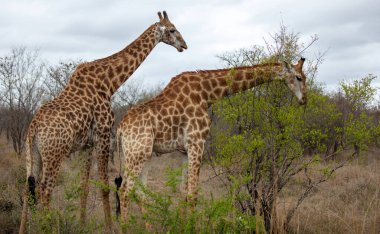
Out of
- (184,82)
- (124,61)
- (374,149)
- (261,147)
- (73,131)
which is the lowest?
(374,149)

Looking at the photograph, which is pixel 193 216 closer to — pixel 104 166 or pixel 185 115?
pixel 185 115

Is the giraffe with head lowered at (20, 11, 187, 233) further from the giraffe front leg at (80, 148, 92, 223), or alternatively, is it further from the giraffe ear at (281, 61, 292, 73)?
the giraffe ear at (281, 61, 292, 73)

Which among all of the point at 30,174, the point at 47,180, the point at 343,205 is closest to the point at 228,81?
the point at 47,180

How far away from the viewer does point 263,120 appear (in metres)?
7.14

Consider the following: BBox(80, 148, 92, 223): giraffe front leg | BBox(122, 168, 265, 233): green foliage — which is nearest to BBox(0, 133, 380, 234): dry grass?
BBox(80, 148, 92, 223): giraffe front leg

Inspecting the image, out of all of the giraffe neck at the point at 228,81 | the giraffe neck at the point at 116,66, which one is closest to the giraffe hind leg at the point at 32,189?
the giraffe neck at the point at 116,66

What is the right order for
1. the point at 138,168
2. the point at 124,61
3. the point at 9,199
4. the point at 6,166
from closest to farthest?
the point at 138,168 → the point at 124,61 → the point at 9,199 → the point at 6,166

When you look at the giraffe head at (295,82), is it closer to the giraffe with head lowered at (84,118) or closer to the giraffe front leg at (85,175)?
the giraffe with head lowered at (84,118)

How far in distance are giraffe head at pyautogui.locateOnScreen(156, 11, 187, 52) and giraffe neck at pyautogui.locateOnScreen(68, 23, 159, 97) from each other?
96mm

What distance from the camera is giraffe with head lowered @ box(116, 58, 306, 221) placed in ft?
21.7

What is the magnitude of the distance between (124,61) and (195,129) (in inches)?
84.6

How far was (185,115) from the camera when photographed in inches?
275

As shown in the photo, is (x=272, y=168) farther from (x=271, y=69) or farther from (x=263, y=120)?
(x=271, y=69)

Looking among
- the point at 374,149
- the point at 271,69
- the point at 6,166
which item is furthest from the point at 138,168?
the point at 374,149
